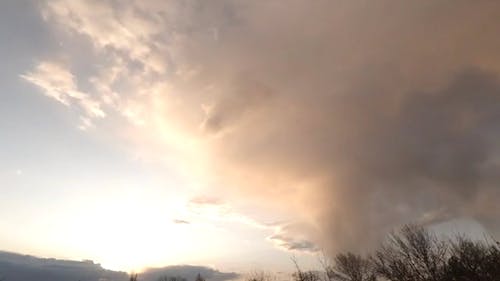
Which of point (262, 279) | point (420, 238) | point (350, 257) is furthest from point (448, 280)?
point (262, 279)

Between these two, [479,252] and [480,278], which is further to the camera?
[479,252]

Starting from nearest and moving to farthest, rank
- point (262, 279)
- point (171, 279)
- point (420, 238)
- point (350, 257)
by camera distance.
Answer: point (420, 238)
point (350, 257)
point (262, 279)
point (171, 279)

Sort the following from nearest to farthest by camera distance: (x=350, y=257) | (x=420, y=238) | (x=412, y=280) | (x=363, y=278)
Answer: (x=412, y=280) < (x=420, y=238) < (x=363, y=278) < (x=350, y=257)

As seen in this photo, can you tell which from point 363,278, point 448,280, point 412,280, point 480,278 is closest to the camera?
point 480,278

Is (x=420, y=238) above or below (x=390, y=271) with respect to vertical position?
above

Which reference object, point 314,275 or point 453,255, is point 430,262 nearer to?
point 453,255

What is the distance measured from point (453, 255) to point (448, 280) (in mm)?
6109

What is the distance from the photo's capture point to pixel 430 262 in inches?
2384

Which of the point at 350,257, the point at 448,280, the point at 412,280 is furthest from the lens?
the point at 350,257

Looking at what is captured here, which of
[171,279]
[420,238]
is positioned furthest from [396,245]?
[171,279]

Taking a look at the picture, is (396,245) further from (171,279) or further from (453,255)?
(171,279)

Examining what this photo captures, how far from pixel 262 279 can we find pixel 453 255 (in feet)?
167

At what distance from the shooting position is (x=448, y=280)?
56062mm

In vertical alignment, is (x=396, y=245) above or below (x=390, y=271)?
above
